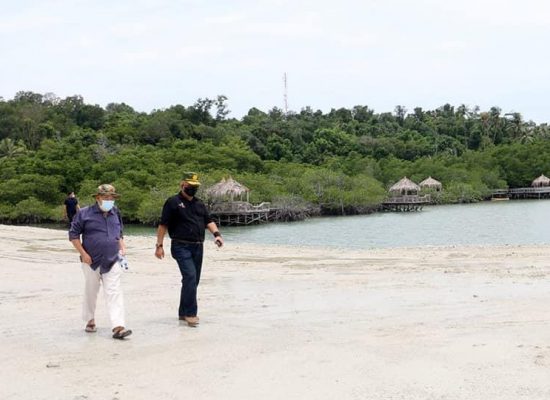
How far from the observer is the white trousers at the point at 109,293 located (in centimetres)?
672

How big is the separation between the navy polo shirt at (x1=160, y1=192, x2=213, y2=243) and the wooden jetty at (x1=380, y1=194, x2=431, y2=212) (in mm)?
67137

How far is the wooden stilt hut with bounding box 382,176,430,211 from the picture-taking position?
7362cm

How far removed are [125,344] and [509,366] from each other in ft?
11.7

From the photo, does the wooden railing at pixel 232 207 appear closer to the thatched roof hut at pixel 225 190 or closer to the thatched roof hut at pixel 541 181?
the thatched roof hut at pixel 225 190

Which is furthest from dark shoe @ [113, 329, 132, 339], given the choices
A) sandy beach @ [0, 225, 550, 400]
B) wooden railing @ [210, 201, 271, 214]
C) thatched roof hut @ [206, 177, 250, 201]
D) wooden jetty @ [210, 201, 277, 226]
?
wooden railing @ [210, 201, 271, 214]

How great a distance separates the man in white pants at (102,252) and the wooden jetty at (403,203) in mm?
67699

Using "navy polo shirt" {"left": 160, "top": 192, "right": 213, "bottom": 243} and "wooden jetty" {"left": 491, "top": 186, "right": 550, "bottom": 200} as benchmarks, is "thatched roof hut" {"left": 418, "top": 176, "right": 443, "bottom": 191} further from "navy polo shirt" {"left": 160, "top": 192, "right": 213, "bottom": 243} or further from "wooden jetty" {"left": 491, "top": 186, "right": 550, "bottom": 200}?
"navy polo shirt" {"left": 160, "top": 192, "right": 213, "bottom": 243}

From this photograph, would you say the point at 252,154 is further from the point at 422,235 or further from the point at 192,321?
the point at 192,321

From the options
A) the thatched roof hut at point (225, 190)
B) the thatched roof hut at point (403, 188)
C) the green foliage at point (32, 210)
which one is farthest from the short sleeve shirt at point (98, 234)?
the thatched roof hut at point (403, 188)

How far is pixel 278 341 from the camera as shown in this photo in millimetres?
6535

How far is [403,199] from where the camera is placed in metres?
74.0

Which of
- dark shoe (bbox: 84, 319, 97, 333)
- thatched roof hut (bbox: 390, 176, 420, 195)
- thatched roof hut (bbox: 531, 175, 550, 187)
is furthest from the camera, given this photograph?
thatched roof hut (bbox: 531, 175, 550, 187)

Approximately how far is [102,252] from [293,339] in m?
2.15

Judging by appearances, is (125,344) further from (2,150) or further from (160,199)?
(2,150)
